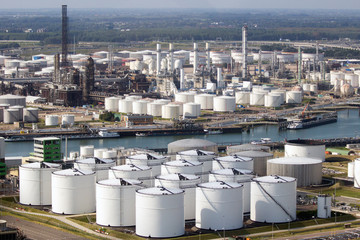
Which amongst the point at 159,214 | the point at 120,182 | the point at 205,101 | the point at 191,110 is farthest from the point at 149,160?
the point at 205,101

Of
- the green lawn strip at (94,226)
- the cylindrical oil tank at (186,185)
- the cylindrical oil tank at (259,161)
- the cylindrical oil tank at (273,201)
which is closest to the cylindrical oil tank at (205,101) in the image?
the cylindrical oil tank at (259,161)

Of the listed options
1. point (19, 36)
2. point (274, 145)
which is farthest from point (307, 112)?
point (19, 36)

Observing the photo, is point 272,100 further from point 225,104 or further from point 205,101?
point 205,101

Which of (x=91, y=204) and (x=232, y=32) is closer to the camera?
(x=91, y=204)

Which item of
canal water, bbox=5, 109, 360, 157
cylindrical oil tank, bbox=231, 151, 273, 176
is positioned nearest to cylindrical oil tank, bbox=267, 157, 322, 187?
cylindrical oil tank, bbox=231, 151, 273, 176

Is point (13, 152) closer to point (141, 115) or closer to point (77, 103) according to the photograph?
point (141, 115)
